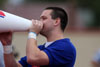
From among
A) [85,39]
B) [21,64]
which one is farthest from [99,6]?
[21,64]

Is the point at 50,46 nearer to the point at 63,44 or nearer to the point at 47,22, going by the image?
the point at 63,44

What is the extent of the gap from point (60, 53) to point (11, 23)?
2.20 feet

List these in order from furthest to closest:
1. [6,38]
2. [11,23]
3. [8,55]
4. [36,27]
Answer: [8,55]
[6,38]
[36,27]
[11,23]

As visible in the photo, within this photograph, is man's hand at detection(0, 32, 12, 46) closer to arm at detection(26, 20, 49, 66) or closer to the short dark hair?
arm at detection(26, 20, 49, 66)

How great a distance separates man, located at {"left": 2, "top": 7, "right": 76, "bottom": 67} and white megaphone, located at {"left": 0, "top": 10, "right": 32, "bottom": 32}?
0.45ft

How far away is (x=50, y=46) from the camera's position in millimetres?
5242

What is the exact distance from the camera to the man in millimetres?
5035

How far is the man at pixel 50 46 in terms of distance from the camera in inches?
198

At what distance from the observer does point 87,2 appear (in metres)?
35.2

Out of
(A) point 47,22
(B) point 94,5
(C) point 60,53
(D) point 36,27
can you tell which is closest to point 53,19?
(A) point 47,22

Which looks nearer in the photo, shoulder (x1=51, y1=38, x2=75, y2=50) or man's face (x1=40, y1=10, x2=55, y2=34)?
shoulder (x1=51, y1=38, x2=75, y2=50)

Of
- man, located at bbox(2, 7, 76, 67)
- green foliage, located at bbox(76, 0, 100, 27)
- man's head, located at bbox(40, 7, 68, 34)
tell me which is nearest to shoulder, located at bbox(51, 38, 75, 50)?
man, located at bbox(2, 7, 76, 67)

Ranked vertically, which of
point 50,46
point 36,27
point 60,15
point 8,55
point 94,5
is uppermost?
point 60,15

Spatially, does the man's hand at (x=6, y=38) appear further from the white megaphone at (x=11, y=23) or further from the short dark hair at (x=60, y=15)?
the short dark hair at (x=60, y=15)
